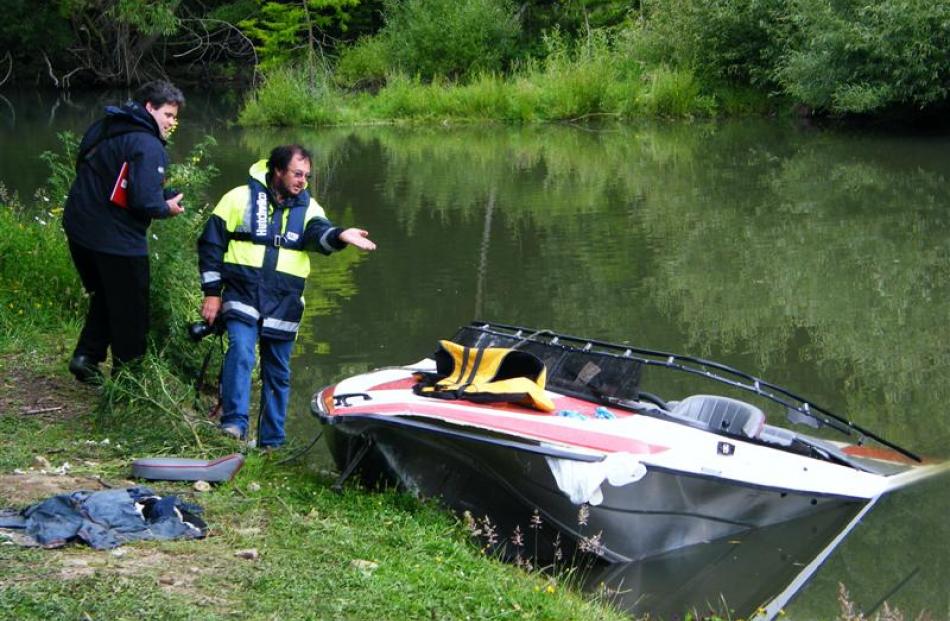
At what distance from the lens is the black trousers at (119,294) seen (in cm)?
→ 751

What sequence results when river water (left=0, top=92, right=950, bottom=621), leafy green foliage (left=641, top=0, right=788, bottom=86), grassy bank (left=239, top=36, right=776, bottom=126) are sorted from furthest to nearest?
grassy bank (left=239, top=36, right=776, bottom=126) < leafy green foliage (left=641, top=0, right=788, bottom=86) < river water (left=0, top=92, right=950, bottom=621)

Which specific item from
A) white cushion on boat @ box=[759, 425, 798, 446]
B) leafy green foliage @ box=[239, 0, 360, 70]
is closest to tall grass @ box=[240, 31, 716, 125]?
leafy green foliage @ box=[239, 0, 360, 70]

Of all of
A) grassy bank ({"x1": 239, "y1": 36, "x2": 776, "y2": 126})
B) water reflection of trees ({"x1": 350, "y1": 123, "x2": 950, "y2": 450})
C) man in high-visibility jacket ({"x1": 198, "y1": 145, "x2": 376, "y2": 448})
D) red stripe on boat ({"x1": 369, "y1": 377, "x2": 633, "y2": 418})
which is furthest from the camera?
grassy bank ({"x1": 239, "y1": 36, "x2": 776, "y2": 126})

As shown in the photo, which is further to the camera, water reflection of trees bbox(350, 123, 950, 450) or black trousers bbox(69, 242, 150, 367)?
water reflection of trees bbox(350, 123, 950, 450)

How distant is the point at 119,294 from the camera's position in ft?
24.9

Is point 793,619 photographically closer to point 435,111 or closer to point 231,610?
point 231,610

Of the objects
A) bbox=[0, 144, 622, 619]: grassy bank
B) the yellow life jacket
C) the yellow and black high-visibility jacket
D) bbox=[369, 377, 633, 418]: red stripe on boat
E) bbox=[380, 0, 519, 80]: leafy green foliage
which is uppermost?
bbox=[380, 0, 519, 80]: leafy green foliage

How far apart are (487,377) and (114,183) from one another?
2.45m

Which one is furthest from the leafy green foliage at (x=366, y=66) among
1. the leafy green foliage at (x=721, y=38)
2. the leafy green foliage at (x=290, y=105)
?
the leafy green foliage at (x=721, y=38)

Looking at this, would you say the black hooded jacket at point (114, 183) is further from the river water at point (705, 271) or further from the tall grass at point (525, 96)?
the tall grass at point (525, 96)

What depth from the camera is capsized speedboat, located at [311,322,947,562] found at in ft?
22.5

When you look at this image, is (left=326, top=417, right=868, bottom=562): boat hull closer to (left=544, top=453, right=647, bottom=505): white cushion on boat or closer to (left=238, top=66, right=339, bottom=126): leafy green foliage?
(left=544, top=453, right=647, bottom=505): white cushion on boat

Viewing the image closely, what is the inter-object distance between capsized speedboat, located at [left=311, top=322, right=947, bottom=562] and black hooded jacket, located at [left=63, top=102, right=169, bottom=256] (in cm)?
152

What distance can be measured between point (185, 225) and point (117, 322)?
2015 mm
